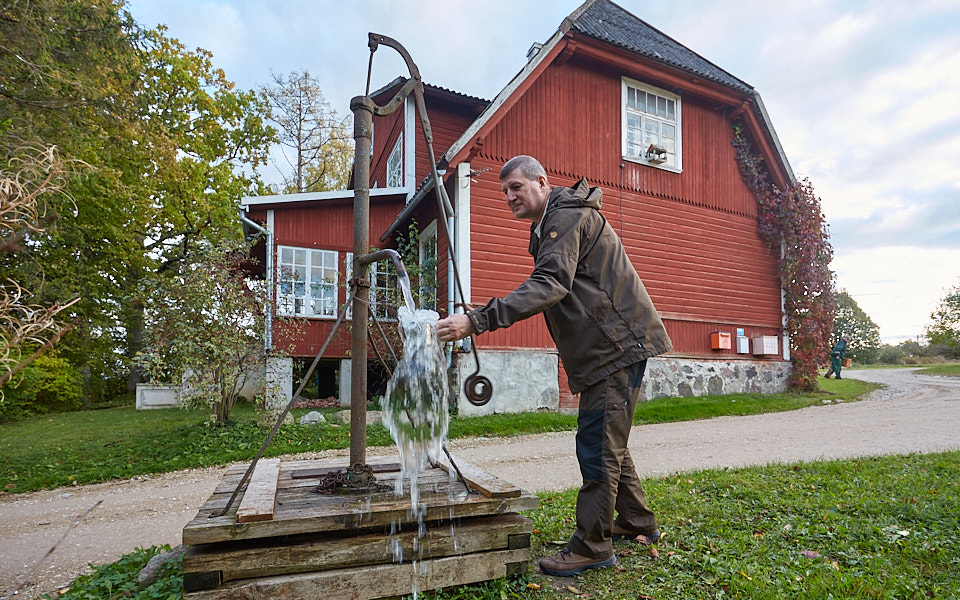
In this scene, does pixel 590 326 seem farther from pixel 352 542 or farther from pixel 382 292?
pixel 382 292

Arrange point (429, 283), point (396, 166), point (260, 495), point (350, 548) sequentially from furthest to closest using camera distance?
1. point (396, 166)
2. point (429, 283)
3. point (260, 495)
4. point (350, 548)

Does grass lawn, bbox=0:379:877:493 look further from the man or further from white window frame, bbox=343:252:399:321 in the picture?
the man

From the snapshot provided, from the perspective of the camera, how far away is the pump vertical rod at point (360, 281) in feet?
9.48

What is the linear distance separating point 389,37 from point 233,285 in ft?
18.5

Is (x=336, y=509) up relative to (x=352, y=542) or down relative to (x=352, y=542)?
up

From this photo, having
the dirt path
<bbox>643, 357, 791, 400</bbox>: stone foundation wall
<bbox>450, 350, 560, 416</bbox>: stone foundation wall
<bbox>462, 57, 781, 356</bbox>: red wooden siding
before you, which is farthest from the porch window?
<bbox>643, 357, 791, 400</bbox>: stone foundation wall

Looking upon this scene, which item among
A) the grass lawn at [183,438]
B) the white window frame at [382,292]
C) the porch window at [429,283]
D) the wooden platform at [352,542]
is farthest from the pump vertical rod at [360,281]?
the white window frame at [382,292]

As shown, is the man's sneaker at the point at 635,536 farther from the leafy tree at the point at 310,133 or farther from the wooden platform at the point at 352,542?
the leafy tree at the point at 310,133

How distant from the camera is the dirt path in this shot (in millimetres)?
3971

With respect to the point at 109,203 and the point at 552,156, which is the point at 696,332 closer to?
the point at 552,156

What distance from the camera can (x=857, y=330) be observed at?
37.5 metres

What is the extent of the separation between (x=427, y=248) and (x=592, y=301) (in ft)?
29.3

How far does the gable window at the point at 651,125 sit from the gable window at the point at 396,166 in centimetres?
514

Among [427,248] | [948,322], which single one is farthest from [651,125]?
[948,322]
